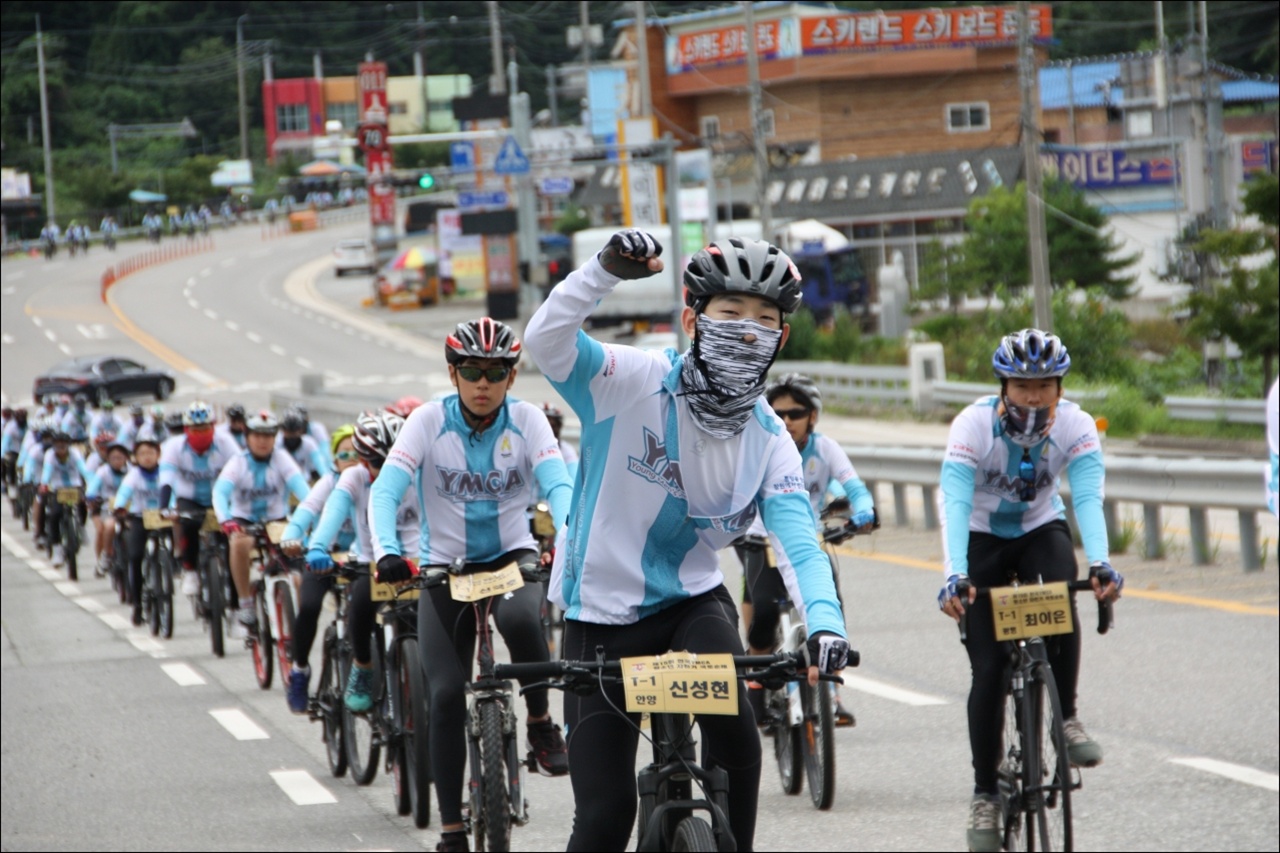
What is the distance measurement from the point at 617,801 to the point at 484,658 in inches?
101

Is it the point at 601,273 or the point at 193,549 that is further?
Answer: the point at 193,549

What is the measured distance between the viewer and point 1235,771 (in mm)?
8672

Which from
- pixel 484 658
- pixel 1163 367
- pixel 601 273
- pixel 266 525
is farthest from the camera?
pixel 1163 367

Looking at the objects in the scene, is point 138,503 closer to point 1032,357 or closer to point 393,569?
point 393,569

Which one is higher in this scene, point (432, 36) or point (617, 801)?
point (432, 36)

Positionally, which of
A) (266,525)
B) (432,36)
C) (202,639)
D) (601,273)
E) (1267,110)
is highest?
(432,36)

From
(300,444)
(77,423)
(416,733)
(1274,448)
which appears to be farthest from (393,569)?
(77,423)

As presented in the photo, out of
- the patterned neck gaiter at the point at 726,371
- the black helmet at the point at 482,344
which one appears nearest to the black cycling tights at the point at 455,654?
the black helmet at the point at 482,344

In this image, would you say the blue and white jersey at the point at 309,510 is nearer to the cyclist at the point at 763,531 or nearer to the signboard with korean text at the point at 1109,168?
the cyclist at the point at 763,531

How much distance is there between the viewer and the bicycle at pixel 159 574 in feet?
53.7

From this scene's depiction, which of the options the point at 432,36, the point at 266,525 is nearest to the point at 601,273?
the point at 266,525

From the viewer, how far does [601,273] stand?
4.43m

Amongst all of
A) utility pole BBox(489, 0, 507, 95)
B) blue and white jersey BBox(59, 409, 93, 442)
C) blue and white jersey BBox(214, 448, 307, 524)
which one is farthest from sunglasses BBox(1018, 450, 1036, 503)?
utility pole BBox(489, 0, 507, 95)

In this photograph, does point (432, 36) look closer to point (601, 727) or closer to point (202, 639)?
point (202, 639)
